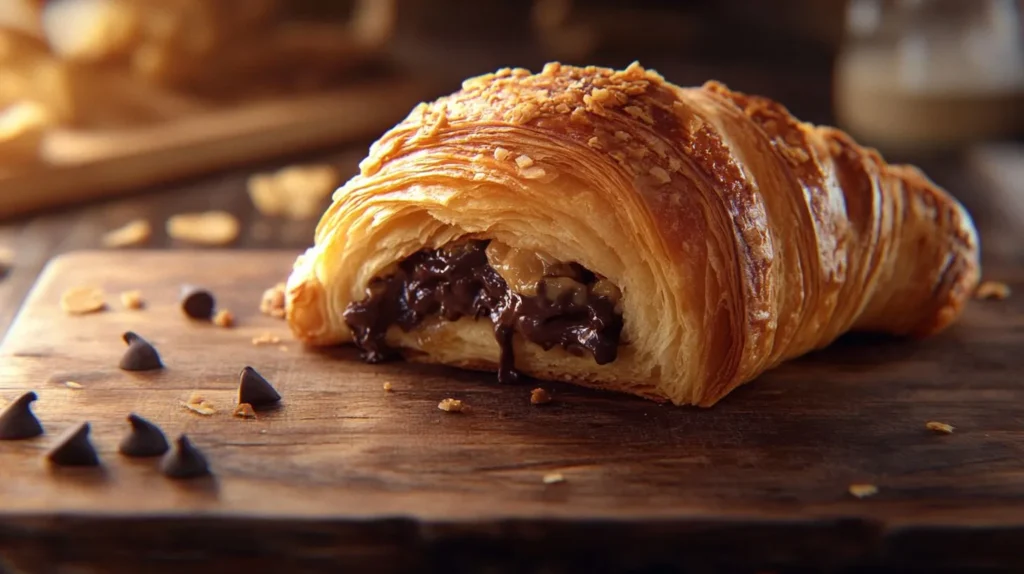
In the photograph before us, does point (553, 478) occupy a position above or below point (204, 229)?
below

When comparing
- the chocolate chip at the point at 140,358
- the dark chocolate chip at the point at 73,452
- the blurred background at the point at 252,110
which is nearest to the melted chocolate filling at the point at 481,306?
the chocolate chip at the point at 140,358

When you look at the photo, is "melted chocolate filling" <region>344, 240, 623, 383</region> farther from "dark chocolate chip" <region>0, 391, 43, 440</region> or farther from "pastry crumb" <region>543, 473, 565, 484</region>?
"dark chocolate chip" <region>0, 391, 43, 440</region>

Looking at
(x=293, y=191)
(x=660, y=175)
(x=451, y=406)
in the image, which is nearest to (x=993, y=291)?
(x=660, y=175)

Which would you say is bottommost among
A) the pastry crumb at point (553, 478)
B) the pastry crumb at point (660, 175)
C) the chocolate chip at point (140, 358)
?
the pastry crumb at point (553, 478)

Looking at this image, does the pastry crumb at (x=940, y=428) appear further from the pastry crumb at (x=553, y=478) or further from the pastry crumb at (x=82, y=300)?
the pastry crumb at (x=82, y=300)

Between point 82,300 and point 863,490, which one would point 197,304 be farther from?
point 863,490
